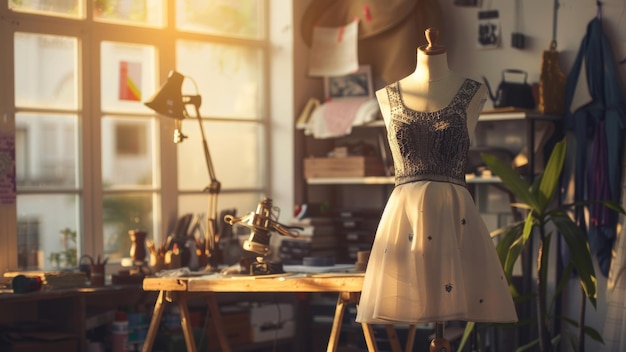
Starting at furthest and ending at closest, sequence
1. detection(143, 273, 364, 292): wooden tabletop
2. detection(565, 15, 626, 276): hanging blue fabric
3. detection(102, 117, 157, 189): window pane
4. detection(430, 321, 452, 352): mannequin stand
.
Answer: detection(102, 117, 157, 189): window pane
detection(565, 15, 626, 276): hanging blue fabric
detection(143, 273, 364, 292): wooden tabletop
detection(430, 321, 452, 352): mannequin stand

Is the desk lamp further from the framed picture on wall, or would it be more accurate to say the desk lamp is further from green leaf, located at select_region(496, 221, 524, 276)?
green leaf, located at select_region(496, 221, 524, 276)

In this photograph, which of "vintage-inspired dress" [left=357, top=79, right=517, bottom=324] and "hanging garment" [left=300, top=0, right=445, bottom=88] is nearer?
"vintage-inspired dress" [left=357, top=79, right=517, bottom=324]

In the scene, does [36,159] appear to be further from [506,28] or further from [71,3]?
[506,28]

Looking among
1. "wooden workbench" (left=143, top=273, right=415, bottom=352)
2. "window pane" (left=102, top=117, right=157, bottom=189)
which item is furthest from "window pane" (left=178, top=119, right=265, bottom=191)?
"wooden workbench" (left=143, top=273, right=415, bottom=352)

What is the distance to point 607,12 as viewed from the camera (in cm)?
527

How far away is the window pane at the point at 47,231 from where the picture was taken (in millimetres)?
5316

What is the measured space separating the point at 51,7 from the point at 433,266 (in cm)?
280

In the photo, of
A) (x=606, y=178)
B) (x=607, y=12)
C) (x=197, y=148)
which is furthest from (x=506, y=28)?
(x=197, y=148)

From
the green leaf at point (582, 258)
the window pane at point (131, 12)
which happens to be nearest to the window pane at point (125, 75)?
the window pane at point (131, 12)

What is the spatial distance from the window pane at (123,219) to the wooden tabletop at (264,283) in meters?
0.95

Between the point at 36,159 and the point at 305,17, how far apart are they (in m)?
1.83

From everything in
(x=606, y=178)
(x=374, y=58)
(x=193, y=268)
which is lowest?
(x=193, y=268)

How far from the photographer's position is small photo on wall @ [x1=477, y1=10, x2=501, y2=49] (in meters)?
5.65

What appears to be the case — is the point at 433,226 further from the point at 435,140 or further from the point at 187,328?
the point at 187,328
